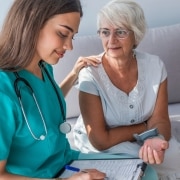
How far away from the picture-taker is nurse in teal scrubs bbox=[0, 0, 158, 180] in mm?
1093

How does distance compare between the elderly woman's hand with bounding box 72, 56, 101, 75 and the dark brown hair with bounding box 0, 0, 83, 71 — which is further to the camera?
the elderly woman's hand with bounding box 72, 56, 101, 75

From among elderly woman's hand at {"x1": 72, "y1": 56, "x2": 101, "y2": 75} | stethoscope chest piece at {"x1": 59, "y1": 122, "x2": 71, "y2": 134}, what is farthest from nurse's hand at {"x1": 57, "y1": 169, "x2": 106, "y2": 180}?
elderly woman's hand at {"x1": 72, "y1": 56, "x2": 101, "y2": 75}

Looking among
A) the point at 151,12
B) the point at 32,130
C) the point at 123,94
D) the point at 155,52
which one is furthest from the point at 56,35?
the point at 151,12

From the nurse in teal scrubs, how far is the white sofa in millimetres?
819

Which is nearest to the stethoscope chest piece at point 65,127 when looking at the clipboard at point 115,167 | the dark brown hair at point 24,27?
the clipboard at point 115,167

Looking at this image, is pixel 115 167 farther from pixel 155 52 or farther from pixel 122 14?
pixel 155 52

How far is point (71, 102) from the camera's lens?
2.08m

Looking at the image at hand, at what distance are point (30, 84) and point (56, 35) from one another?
0.19 meters

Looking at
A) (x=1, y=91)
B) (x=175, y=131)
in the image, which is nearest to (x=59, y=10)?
(x=1, y=91)

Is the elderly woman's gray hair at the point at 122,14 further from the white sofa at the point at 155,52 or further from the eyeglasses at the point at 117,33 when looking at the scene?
the white sofa at the point at 155,52

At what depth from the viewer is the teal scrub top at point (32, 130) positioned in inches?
42.6

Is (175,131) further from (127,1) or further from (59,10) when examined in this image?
(59,10)

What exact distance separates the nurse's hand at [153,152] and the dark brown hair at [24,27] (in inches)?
19.6

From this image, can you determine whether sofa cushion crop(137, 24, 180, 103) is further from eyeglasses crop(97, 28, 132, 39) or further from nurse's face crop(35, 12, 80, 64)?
nurse's face crop(35, 12, 80, 64)
